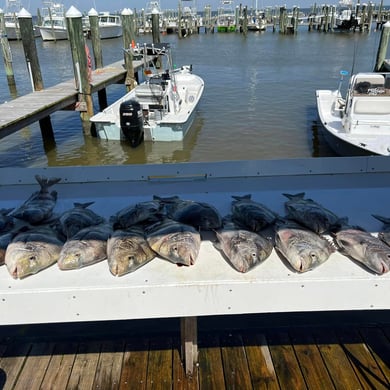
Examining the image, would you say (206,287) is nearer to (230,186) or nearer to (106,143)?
(230,186)

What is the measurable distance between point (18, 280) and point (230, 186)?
70.8 inches

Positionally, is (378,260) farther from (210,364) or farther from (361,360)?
(210,364)

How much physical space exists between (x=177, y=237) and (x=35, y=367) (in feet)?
5.47

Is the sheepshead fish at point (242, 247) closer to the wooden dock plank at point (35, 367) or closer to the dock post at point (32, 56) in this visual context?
the wooden dock plank at point (35, 367)

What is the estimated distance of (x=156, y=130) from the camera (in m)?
10.6

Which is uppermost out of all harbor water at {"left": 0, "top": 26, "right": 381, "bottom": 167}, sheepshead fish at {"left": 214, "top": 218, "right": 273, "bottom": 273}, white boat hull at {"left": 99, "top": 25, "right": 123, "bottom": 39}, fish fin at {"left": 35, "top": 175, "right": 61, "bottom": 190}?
white boat hull at {"left": 99, "top": 25, "right": 123, "bottom": 39}

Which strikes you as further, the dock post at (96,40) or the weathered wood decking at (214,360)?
the dock post at (96,40)

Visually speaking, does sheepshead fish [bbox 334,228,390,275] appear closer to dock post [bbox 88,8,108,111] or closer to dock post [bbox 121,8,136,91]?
dock post [bbox 121,8,136,91]

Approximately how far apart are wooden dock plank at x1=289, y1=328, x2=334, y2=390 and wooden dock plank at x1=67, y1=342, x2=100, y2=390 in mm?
1569

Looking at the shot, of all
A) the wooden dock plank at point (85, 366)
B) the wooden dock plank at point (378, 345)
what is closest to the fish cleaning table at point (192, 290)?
the wooden dock plank at point (85, 366)

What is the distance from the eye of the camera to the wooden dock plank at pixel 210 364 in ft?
8.61

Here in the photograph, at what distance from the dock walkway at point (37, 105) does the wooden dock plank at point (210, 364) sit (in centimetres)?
671

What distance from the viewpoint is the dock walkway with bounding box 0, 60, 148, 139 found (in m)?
8.05

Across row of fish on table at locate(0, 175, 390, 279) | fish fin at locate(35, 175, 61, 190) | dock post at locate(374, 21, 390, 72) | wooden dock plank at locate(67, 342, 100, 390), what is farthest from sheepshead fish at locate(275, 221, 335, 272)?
dock post at locate(374, 21, 390, 72)
